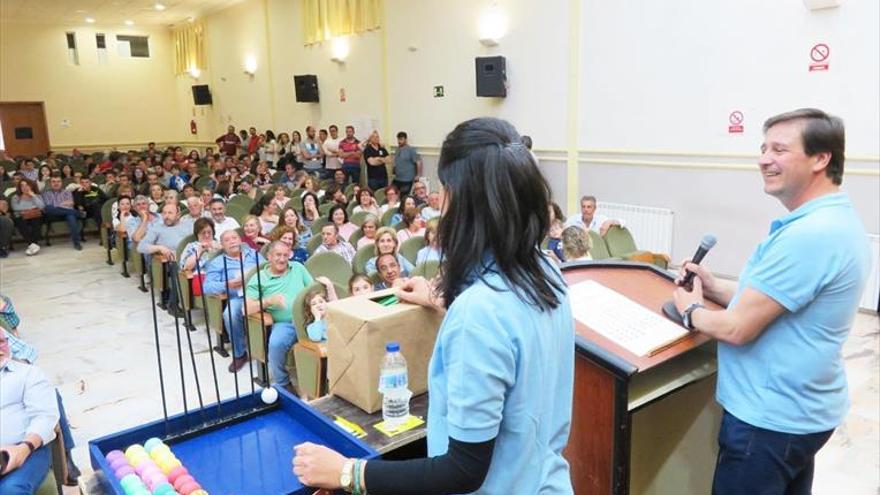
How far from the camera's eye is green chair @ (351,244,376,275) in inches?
199

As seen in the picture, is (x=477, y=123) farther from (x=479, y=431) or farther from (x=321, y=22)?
(x=321, y=22)

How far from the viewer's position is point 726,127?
6.47m

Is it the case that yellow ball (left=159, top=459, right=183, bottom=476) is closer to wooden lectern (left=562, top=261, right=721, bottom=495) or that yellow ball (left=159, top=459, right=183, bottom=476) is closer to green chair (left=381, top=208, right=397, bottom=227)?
wooden lectern (left=562, top=261, right=721, bottom=495)

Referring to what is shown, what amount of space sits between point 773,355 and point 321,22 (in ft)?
37.9

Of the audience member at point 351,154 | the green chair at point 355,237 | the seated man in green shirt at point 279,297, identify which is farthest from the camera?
the audience member at point 351,154

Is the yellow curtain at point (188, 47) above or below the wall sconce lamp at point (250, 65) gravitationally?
above

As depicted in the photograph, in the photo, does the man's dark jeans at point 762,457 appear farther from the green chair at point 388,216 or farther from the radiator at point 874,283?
the green chair at point 388,216

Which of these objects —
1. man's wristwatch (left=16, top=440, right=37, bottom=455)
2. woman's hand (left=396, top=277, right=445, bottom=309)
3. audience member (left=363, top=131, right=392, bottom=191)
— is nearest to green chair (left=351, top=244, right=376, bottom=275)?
man's wristwatch (left=16, top=440, right=37, bottom=455)

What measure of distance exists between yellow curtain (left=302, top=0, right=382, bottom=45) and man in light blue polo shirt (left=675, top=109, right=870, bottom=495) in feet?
32.2

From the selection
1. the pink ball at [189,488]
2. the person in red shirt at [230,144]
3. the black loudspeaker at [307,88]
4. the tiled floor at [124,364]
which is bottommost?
the tiled floor at [124,364]

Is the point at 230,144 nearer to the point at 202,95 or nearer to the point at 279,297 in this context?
the point at 202,95

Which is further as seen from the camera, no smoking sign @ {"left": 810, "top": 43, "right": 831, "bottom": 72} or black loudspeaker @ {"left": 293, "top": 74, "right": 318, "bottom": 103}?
black loudspeaker @ {"left": 293, "top": 74, "right": 318, "bottom": 103}

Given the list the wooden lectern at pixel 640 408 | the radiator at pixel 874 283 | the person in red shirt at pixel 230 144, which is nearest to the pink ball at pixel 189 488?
the wooden lectern at pixel 640 408

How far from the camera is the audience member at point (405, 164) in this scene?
10.1 m
